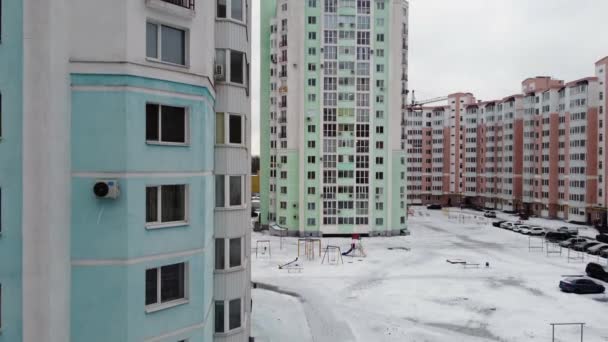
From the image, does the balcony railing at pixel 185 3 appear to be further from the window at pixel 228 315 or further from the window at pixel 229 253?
the window at pixel 228 315

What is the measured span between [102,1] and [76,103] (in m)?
2.22

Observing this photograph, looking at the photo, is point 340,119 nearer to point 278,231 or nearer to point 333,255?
point 278,231

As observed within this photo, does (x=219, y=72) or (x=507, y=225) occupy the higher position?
A: (x=219, y=72)

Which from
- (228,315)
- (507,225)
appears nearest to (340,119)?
(507,225)

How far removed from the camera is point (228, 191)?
1498cm

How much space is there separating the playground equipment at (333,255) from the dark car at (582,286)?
72.1 ft

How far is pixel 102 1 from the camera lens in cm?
1041

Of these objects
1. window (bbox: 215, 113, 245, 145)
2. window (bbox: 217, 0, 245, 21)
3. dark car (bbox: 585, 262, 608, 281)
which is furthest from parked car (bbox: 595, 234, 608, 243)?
A: window (bbox: 217, 0, 245, 21)

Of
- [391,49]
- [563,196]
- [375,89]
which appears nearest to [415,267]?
[375,89]

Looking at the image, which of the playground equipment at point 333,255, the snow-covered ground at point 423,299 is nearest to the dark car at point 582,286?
the snow-covered ground at point 423,299

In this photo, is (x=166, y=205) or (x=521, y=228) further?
(x=521, y=228)

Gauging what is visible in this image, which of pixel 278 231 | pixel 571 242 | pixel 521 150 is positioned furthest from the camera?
pixel 521 150

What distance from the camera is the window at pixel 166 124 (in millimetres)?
11008

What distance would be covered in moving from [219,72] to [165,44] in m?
3.39
